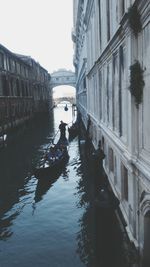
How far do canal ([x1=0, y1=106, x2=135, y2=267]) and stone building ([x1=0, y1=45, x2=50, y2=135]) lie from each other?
15728 mm

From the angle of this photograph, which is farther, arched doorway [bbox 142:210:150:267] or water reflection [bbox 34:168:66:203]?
water reflection [bbox 34:168:66:203]

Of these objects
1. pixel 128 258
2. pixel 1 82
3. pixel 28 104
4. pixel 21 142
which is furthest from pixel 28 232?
pixel 28 104

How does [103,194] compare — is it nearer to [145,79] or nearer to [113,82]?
[145,79]

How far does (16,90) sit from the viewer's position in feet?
122

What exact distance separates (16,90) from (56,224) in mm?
29306

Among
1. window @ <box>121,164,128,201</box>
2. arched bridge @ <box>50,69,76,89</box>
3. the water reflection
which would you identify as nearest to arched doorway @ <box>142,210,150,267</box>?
window @ <box>121,164,128,201</box>

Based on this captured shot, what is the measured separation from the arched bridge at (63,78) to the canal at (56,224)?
6197cm

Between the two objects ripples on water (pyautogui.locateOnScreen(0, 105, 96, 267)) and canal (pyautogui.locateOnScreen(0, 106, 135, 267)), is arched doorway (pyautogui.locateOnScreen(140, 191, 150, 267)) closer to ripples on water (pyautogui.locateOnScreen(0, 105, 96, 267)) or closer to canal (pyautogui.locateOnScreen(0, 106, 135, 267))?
canal (pyautogui.locateOnScreen(0, 106, 135, 267))

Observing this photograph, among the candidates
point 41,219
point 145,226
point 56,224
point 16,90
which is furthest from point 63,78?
point 145,226

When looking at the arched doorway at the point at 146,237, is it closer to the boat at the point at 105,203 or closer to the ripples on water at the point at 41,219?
the boat at the point at 105,203

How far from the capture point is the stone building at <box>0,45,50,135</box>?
3123 cm

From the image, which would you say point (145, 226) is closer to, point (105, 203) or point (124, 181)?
point (105, 203)

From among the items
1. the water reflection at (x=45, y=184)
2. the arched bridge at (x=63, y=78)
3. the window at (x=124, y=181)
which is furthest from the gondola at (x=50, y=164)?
the arched bridge at (x=63, y=78)

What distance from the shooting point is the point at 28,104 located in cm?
4506
